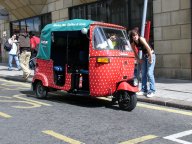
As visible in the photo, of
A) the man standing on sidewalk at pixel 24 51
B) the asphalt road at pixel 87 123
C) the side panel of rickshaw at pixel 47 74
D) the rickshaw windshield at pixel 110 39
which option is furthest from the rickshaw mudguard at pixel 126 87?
the man standing on sidewalk at pixel 24 51

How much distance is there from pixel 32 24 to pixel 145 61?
521 inches

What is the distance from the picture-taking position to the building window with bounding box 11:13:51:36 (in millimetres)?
20033

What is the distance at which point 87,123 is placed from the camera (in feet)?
22.0

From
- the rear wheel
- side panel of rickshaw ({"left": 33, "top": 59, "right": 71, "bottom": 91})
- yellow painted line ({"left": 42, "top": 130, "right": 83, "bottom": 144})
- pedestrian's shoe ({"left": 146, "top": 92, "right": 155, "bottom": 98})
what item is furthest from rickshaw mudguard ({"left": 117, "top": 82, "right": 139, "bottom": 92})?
the rear wheel

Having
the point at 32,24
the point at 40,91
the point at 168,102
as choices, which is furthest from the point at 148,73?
the point at 32,24

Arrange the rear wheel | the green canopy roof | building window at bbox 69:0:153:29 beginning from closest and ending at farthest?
the green canopy roof, the rear wheel, building window at bbox 69:0:153:29

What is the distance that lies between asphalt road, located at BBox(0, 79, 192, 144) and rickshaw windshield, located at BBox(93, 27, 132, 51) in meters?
1.26

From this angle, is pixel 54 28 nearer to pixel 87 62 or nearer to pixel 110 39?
pixel 87 62

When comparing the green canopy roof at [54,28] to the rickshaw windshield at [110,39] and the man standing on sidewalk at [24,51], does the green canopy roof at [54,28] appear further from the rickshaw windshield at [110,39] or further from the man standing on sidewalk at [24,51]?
the man standing on sidewalk at [24,51]

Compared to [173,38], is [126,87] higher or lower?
lower

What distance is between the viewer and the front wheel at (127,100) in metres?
7.77

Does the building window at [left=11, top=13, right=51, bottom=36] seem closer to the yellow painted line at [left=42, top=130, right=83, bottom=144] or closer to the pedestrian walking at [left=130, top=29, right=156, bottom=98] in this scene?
the pedestrian walking at [left=130, top=29, right=156, bottom=98]

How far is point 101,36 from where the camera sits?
8.10 metres

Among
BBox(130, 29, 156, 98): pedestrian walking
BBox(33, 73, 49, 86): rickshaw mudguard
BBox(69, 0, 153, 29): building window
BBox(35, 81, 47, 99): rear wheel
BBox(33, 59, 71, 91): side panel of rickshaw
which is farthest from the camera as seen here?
BBox(69, 0, 153, 29): building window
